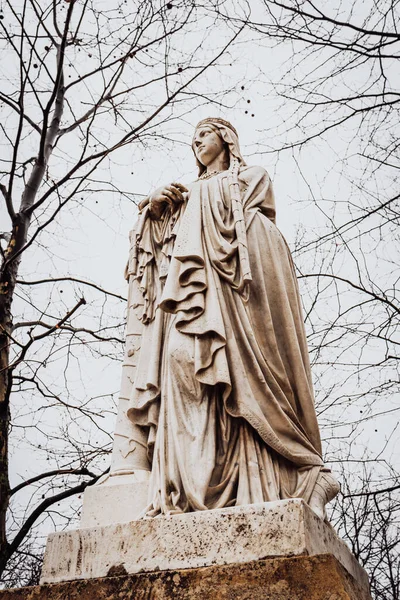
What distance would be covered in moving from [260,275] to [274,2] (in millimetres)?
3523

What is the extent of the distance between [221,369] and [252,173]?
1.65 m

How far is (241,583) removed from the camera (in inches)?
130

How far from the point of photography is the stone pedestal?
3.40 metres

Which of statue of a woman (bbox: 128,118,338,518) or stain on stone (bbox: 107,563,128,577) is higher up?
statue of a woman (bbox: 128,118,338,518)

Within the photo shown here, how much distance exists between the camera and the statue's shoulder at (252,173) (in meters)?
5.16

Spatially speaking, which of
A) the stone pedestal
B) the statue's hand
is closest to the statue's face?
the statue's hand

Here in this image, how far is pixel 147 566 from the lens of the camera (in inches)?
141

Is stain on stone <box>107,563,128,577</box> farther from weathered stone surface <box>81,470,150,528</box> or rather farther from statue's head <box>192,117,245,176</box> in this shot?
statue's head <box>192,117,245,176</box>

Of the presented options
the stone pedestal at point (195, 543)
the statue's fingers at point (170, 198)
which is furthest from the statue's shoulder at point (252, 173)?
the stone pedestal at point (195, 543)

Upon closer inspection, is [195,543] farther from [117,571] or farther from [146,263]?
[146,263]

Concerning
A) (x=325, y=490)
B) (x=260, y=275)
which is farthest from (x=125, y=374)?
(x=325, y=490)

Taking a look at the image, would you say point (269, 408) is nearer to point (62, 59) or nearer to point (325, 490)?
point (325, 490)

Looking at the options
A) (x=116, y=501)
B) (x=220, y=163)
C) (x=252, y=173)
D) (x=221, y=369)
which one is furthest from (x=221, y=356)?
(x=220, y=163)

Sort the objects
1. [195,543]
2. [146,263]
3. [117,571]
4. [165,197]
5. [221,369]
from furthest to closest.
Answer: [165,197] → [146,263] → [221,369] → [117,571] → [195,543]
